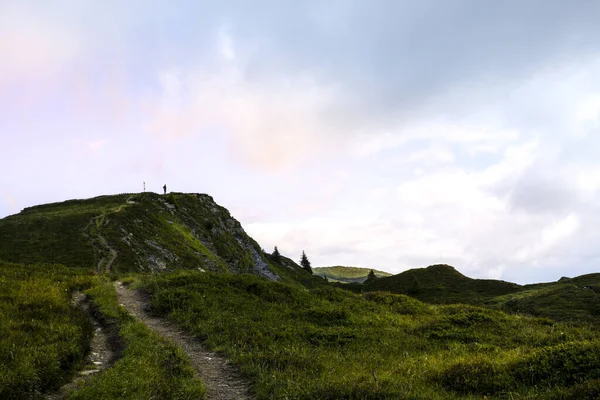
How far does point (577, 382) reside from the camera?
421 inches

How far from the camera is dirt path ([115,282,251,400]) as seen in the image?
11.2 m

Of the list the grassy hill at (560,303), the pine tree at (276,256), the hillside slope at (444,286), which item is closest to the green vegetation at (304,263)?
the pine tree at (276,256)

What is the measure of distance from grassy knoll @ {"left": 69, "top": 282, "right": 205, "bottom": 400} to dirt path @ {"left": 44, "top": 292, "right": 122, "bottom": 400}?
46 cm

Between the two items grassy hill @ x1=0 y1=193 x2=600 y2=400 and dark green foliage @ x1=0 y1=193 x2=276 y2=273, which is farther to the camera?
dark green foliage @ x1=0 y1=193 x2=276 y2=273

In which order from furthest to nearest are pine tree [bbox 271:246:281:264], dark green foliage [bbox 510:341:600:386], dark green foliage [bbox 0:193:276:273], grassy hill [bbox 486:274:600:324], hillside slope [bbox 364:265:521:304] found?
pine tree [bbox 271:246:281:264], hillside slope [bbox 364:265:521:304], grassy hill [bbox 486:274:600:324], dark green foliage [bbox 0:193:276:273], dark green foliage [bbox 510:341:600:386]

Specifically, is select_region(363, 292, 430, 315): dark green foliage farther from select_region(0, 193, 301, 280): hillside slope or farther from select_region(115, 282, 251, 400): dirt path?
select_region(0, 193, 301, 280): hillside slope

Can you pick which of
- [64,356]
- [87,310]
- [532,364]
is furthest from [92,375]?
[532,364]

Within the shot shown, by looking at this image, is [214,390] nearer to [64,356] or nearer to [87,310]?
[64,356]

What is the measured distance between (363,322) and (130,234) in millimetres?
43080

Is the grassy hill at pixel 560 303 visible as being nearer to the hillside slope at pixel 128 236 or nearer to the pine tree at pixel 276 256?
the hillside slope at pixel 128 236

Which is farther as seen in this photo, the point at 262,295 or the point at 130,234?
the point at 130,234

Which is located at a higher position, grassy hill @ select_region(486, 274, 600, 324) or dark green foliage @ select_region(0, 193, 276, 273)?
dark green foliage @ select_region(0, 193, 276, 273)

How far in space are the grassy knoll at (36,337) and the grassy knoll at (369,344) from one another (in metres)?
5.14

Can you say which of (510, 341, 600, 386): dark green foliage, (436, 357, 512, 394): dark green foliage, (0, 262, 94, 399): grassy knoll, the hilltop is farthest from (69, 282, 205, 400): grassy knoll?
the hilltop
